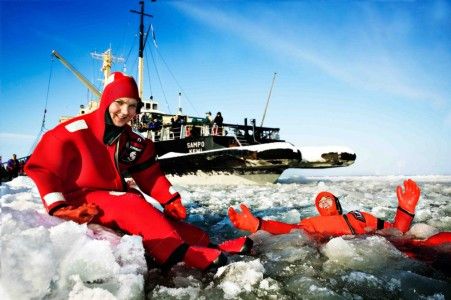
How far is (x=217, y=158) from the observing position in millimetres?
10906

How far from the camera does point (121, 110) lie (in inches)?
96.3

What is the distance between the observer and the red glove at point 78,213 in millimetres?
2125

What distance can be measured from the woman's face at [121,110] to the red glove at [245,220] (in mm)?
1425

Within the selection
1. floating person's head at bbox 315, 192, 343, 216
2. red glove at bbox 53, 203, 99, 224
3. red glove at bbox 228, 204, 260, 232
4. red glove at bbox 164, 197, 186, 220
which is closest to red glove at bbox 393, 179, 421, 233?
floating person's head at bbox 315, 192, 343, 216

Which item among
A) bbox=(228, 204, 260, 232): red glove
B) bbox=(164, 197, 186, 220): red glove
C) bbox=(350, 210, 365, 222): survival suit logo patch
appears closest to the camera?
bbox=(164, 197, 186, 220): red glove

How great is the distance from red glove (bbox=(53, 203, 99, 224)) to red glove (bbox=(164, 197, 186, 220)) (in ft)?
2.22

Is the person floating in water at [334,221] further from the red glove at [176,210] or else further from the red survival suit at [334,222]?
the red glove at [176,210]

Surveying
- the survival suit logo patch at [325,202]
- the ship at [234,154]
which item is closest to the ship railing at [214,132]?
the ship at [234,154]

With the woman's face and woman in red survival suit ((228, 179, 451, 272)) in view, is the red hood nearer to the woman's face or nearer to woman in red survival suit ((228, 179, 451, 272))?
the woman's face

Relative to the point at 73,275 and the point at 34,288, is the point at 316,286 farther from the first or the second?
the point at 34,288

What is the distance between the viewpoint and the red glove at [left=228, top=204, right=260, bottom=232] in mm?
3268

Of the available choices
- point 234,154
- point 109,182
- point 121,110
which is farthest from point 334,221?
point 234,154

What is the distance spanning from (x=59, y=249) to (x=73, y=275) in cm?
17

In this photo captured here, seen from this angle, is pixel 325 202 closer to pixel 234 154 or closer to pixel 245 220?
pixel 245 220
